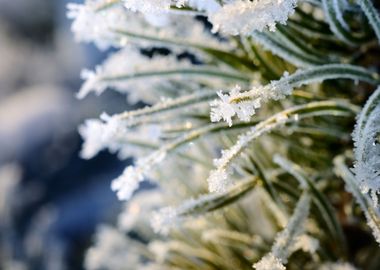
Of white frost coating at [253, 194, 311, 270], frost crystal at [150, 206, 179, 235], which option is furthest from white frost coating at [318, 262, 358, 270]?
frost crystal at [150, 206, 179, 235]

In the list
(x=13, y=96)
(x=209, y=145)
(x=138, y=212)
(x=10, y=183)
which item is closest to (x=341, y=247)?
(x=209, y=145)

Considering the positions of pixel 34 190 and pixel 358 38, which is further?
pixel 34 190

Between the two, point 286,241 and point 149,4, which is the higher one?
point 149,4

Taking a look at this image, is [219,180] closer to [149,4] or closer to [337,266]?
[149,4]

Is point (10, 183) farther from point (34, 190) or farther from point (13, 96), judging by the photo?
point (13, 96)

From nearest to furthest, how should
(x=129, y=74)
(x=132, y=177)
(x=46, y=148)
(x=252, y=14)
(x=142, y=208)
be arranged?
(x=252, y=14) < (x=132, y=177) < (x=129, y=74) < (x=142, y=208) < (x=46, y=148)

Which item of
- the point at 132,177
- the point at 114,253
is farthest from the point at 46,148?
the point at 132,177

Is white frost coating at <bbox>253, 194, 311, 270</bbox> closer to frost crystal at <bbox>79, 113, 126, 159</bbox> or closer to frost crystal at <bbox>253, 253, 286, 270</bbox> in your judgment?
frost crystal at <bbox>253, 253, 286, 270</bbox>
